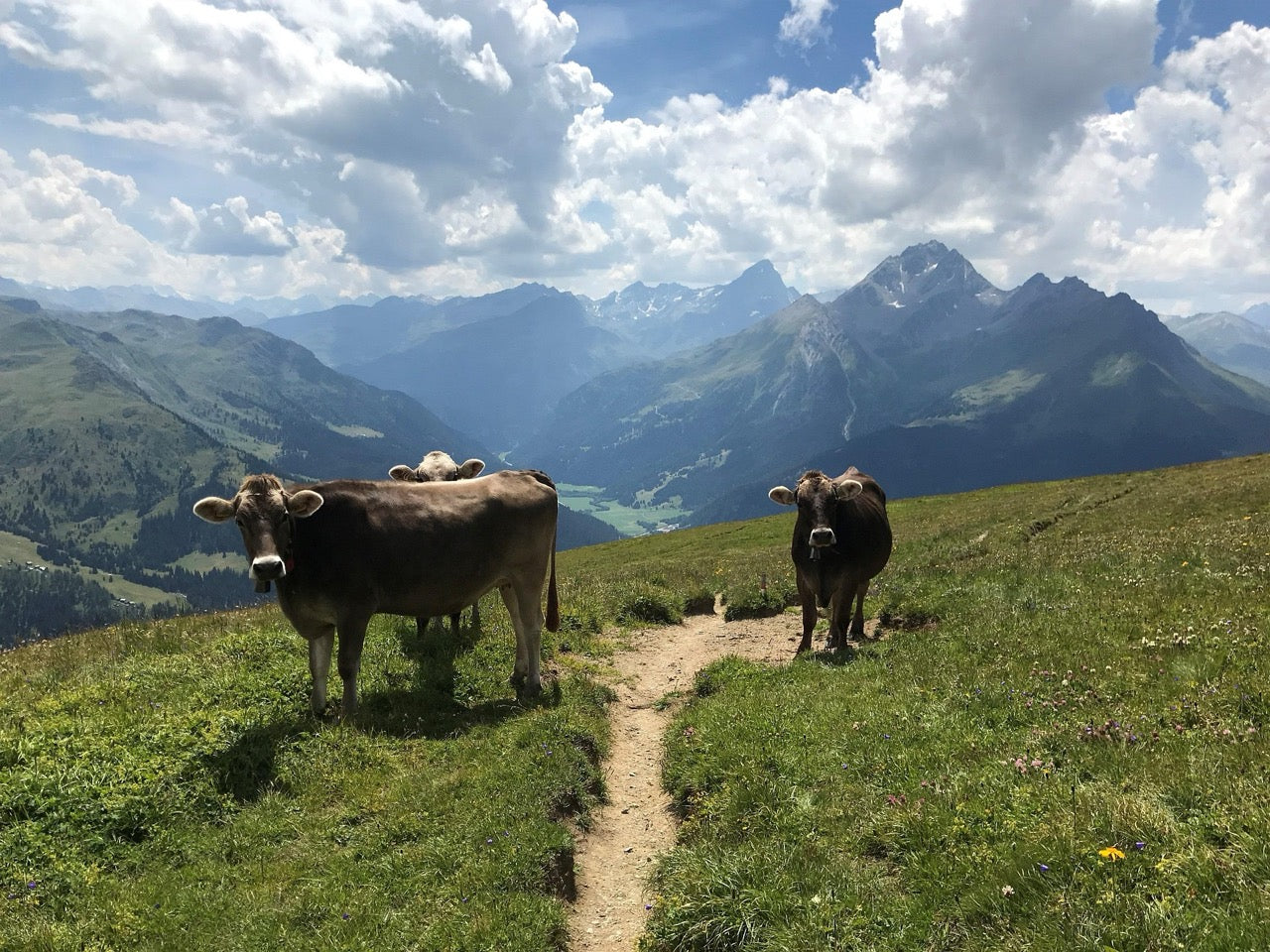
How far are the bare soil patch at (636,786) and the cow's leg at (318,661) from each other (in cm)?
502

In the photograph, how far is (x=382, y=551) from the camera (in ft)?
37.7

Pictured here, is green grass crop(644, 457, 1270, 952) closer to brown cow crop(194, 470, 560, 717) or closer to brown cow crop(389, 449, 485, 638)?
brown cow crop(194, 470, 560, 717)

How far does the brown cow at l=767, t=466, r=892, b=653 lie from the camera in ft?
48.4

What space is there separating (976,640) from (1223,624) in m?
3.43

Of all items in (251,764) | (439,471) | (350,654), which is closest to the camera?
(251,764)

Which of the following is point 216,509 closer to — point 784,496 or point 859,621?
point 784,496

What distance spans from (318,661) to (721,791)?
7.07m

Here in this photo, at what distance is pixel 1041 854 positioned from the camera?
5520mm

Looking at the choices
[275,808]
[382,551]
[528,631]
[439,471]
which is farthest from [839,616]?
[275,808]

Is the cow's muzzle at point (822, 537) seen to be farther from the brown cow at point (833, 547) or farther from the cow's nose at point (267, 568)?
the cow's nose at point (267, 568)

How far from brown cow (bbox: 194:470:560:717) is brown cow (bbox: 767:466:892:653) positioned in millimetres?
5682

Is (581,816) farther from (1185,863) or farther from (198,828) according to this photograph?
(1185,863)

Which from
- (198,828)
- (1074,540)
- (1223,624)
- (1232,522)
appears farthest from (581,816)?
(1232,522)

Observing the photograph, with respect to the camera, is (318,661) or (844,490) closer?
(318,661)
